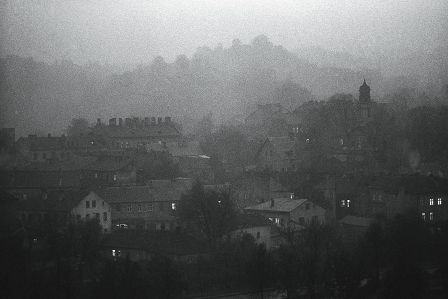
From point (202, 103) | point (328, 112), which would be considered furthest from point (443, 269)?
point (202, 103)

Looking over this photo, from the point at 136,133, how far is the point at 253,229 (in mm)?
25808

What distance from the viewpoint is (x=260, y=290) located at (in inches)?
875

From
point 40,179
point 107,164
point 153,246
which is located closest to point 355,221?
point 153,246

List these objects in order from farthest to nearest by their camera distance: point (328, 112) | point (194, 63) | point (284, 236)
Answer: point (194, 63) → point (328, 112) → point (284, 236)

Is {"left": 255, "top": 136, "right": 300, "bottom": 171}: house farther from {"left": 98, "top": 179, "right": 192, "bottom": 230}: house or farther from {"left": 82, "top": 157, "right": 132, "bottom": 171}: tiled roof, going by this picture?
{"left": 98, "top": 179, "right": 192, "bottom": 230}: house

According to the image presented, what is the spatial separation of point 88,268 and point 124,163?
50.8 feet

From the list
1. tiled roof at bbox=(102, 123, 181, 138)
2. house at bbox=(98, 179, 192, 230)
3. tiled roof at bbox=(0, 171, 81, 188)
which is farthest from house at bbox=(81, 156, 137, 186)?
tiled roof at bbox=(102, 123, 181, 138)

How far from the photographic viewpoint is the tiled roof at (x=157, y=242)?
1008 inches

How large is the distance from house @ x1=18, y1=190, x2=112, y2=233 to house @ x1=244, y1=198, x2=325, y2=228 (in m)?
5.38

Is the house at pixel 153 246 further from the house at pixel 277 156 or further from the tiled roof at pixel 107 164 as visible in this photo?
the house at pixel 277 156

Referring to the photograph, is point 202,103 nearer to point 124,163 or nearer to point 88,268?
point 124,163

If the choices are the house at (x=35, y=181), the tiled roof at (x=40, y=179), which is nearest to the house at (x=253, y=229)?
the house at (x=35, y=181)

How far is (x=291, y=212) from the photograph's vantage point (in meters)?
30.7

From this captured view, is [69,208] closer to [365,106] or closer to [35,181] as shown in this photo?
[35,181]
